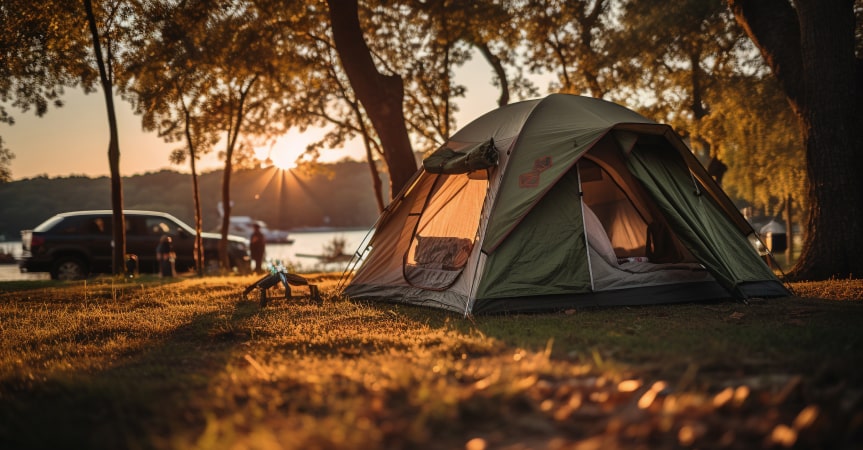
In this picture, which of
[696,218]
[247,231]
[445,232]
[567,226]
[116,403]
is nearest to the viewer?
[116,403]

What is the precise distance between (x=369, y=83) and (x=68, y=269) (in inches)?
391

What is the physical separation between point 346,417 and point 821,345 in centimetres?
370

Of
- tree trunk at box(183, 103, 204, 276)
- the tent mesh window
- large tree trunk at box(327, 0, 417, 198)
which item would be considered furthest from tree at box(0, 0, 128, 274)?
the tent mesh window

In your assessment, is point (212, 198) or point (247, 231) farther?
point (212, 198)

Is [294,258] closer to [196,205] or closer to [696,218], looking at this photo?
[196,205]

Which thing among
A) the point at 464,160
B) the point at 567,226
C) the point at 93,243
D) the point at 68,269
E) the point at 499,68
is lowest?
the point at 68,269

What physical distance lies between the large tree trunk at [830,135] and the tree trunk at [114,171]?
13.2 m

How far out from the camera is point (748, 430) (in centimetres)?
316

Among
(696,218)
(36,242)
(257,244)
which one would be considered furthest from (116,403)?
(257,244)

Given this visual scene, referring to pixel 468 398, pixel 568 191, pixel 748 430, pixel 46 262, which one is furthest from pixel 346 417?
pixel 46 262

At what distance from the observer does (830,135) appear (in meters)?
9.59

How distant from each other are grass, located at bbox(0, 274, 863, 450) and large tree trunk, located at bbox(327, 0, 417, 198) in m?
5.58

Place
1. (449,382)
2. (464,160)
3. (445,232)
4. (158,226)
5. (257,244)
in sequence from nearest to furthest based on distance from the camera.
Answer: (449,382) < (464,160) < (445,232) < (158,226) < (257,244)

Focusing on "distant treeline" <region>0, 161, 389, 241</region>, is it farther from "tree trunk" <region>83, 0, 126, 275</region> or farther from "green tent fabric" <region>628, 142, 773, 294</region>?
"green tent fabric" <region>628, 142, 773, 294</region>
